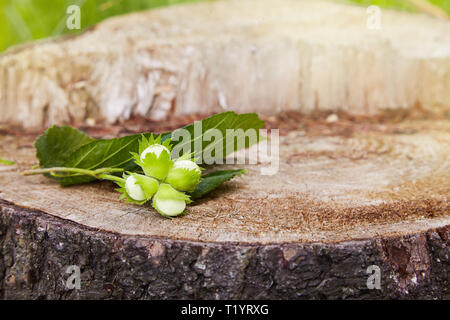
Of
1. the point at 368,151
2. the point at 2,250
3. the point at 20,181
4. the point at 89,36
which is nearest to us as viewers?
the point at 2,250

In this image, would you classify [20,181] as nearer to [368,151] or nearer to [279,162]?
[279,162]

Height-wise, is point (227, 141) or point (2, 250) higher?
point (227, 141)

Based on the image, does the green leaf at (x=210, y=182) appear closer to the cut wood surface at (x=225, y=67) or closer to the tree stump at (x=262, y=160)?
the tree stump at (x=262, y=160)
